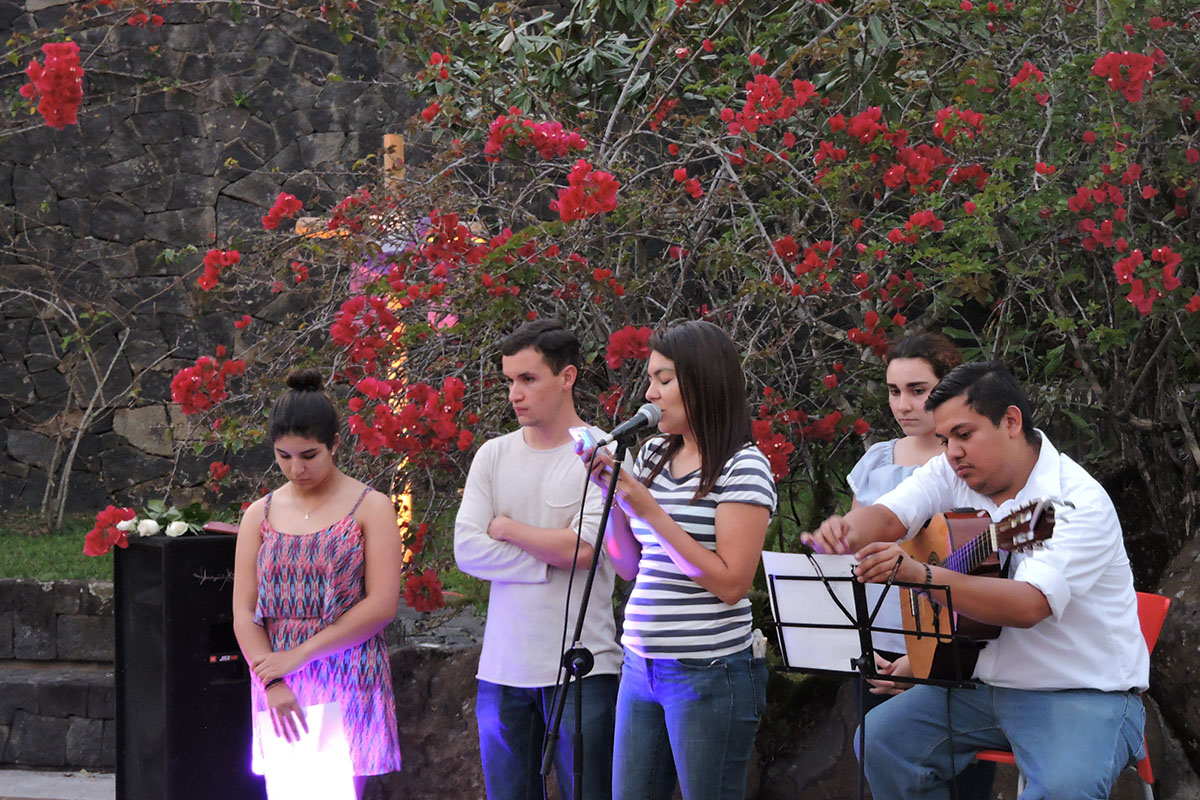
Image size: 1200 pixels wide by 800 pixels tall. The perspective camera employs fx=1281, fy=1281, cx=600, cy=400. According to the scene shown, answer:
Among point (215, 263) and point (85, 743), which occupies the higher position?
point (215, 263)

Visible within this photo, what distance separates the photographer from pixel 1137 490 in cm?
440

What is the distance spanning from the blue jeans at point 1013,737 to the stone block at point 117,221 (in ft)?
21.3

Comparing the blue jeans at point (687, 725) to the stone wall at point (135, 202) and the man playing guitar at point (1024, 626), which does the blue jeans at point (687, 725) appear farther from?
the stone wall at point (135, 202)

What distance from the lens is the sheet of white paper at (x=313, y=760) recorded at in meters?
3.14

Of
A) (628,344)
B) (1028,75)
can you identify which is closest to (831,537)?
(628,344)

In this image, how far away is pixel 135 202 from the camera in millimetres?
8008

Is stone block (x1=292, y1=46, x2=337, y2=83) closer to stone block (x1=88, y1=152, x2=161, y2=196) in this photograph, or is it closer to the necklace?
stone block (x1=88, y1=152, x2=161, y2=196)

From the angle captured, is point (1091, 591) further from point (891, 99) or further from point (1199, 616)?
point (891, 99)

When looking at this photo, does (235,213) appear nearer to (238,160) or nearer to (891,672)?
(238,160)

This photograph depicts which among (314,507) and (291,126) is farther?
(291,126)

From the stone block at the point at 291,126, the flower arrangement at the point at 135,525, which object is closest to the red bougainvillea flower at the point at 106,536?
the flower arrangement at the point at 135,525

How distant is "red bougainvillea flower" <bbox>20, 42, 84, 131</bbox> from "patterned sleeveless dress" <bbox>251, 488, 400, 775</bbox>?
1.97 meters

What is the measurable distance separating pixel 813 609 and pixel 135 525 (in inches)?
82.3

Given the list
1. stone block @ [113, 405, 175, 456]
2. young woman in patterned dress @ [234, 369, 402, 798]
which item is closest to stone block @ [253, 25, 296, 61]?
stone block @ [113, 405, 175, 456]
